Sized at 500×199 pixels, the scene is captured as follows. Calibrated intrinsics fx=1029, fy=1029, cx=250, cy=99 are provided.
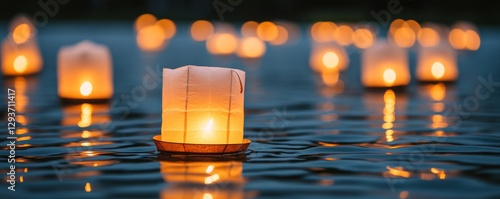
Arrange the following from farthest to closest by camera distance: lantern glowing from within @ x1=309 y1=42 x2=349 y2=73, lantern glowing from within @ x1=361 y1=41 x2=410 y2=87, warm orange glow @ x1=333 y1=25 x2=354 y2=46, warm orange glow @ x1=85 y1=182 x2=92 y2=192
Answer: warm orange glow @ x1=333 y1=25 x2=354 y2=46
lantern glowing from within @ x1=309 y1=42 x2=349 y2=73
lantern glowing from within @ x1=361 y1=41 x2=410 y2=87
warm orange glow @ x1=85 y1=182 x2=92 y2=192

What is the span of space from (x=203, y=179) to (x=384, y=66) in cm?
1034

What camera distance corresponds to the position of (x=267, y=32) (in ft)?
157

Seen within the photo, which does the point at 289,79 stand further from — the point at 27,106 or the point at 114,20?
the point at 114,20

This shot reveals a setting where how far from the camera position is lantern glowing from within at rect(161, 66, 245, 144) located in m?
9.03

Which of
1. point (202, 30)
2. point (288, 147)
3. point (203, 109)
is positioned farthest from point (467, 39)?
point (203, 109)

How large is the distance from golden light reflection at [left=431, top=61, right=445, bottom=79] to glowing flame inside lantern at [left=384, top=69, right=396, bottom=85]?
6.49 ft

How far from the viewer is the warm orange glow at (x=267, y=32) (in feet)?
150

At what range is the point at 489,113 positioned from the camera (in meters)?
13.8

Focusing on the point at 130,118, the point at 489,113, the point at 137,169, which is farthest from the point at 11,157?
the point at 489,113

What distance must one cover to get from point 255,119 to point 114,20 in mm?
46563

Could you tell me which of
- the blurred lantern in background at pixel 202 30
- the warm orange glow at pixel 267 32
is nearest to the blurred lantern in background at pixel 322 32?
the warm orange glow at pixel 267 32

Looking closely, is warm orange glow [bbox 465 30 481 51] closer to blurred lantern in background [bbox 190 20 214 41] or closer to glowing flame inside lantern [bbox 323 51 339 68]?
glowing flame inside lantern [bbox 323 51 339 68]

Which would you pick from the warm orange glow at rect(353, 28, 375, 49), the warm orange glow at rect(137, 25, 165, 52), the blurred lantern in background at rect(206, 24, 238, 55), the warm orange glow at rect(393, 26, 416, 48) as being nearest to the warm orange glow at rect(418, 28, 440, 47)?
the warm orange glow at rect(393, 26, 416, 48)

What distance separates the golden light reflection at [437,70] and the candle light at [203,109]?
10826 millimetres
